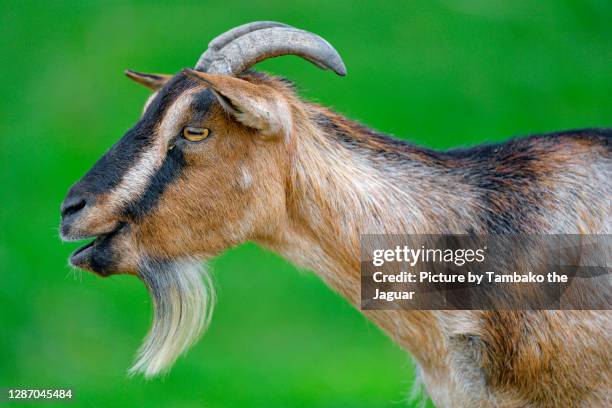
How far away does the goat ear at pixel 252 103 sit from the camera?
19.0ft

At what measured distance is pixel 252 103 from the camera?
5.94 m

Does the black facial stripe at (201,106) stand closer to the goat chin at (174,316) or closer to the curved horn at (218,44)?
the curved horn at (218,44)

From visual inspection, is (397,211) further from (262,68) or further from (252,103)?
(262,68)

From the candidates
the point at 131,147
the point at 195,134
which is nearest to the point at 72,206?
the point at 131,147

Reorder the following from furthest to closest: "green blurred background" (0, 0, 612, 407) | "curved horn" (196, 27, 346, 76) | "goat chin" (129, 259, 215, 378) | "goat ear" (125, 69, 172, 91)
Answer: "green blurred background" (0, 0, 612, 407) < "goat ear" (125, 69, 172, 91) < "goat chin" (129, 259, 215, 378) < "curved horn" (196, 27, 346, 76)

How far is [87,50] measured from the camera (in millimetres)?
15805

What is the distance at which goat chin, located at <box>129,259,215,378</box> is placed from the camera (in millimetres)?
6523

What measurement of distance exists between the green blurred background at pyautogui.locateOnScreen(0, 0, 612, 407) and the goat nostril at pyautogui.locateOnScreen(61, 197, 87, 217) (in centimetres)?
531

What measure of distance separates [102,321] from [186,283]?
6.44 m

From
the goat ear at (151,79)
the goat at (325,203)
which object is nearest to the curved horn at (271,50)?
the goat at (325,203)

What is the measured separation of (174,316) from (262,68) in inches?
319

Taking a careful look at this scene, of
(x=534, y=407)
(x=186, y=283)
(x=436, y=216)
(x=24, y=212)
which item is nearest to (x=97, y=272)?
(x=186, y=283)

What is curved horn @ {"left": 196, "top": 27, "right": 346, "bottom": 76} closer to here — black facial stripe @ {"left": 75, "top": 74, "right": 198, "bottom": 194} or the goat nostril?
black facial stripe @ {"left": 75, "top": 74, "right": 198, "bottom": 194}

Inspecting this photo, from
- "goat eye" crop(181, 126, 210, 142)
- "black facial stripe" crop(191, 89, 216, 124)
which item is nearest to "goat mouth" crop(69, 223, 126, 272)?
"goat eye" crop(181, 126, 210, 142)
